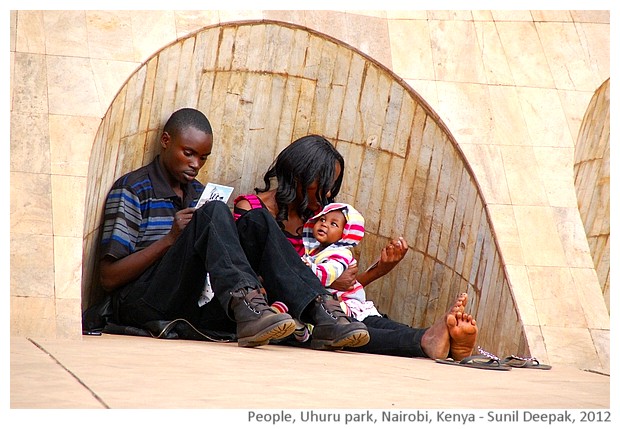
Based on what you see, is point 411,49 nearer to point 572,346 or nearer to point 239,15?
point 239,15

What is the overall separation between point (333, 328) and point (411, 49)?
8.10ft

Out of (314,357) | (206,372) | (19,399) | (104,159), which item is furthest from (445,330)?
(19,399)

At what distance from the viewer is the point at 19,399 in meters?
2.86

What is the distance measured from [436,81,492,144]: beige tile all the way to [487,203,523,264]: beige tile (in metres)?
0.51

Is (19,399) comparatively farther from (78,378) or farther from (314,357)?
(314,357)

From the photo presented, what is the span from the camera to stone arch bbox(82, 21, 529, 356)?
19.9ft

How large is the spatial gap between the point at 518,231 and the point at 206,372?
2.92 metres

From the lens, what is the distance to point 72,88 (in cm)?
539

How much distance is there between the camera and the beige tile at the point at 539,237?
5.96m

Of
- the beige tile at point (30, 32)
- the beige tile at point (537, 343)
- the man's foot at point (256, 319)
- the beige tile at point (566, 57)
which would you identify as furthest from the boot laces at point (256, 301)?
the beige tile at point (566, 57)

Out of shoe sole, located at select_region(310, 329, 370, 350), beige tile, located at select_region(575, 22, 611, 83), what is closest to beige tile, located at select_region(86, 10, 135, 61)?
shoe sole, located at select_region(310, 329, 370, 350)

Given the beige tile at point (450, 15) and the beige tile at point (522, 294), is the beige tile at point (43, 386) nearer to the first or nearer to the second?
the beige tile at point (522, 294)

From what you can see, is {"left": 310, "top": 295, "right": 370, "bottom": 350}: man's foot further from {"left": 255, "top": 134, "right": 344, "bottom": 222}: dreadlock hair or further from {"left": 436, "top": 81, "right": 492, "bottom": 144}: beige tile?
{"left": 436, "top": 81, "right": 492, "bottom": 144}: beige tile

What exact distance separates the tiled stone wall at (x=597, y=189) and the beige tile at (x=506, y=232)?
5.03 feet
